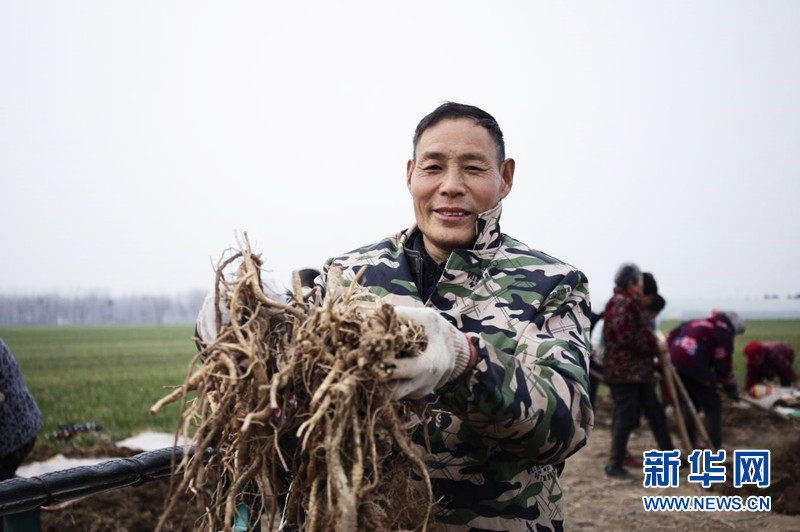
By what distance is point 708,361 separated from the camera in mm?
7457

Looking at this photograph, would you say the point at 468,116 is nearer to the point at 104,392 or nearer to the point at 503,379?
the point at 503,379

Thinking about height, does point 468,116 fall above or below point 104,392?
above

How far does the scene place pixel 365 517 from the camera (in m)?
1.42

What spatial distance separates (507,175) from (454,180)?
33 cm

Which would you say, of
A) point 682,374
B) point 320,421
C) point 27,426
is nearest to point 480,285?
point 320,421

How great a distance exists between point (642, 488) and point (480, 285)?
5.59 m

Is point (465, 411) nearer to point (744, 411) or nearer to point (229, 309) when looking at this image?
point (229, 309)

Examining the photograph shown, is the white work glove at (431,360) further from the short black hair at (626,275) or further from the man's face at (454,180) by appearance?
the short black hair at (626,275)

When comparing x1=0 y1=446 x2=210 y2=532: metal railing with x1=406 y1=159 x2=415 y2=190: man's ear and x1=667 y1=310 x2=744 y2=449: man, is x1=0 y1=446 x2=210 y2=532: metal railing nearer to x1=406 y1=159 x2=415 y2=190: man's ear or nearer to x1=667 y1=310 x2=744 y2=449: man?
x1=406 y1=159 x2=415 y2=190: man's ear

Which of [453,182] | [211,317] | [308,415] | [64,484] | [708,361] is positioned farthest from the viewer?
[708,361]
